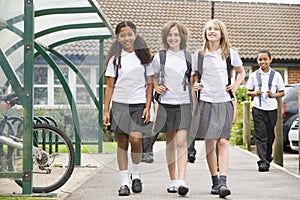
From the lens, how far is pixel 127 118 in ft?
25.7

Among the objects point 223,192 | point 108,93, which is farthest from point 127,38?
point 223,192

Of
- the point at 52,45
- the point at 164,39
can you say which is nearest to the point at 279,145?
the point at 52,45

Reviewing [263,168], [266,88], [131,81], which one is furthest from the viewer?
[266,88]

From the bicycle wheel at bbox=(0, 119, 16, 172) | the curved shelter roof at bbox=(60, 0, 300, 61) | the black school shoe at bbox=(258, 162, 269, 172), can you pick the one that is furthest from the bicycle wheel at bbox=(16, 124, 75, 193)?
the curved shelter roof at bbox=(60, 0, 300, 61)

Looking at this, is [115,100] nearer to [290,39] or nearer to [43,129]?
[43,129]

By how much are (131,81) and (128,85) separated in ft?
0.20

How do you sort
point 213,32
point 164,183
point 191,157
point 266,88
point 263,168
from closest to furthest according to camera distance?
point 213,32 < point 164,183 < point 263,168 < point 266,88 < point 191,157

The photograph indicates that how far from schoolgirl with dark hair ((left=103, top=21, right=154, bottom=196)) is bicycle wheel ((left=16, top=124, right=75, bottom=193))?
0.66 meters

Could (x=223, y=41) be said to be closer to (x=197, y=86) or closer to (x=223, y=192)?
(x=197, y=86)

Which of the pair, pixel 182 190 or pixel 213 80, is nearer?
pixel 182 190

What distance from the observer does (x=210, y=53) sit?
315 inches

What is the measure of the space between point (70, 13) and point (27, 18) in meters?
2.98

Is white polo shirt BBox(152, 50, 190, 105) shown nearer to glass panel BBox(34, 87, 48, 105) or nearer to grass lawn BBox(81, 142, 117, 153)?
grass lawn BBox(81, 142, 117, 153)

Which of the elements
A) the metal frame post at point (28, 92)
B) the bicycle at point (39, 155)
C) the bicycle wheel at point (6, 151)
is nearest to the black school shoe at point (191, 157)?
the bicycle at point (39, 155)
